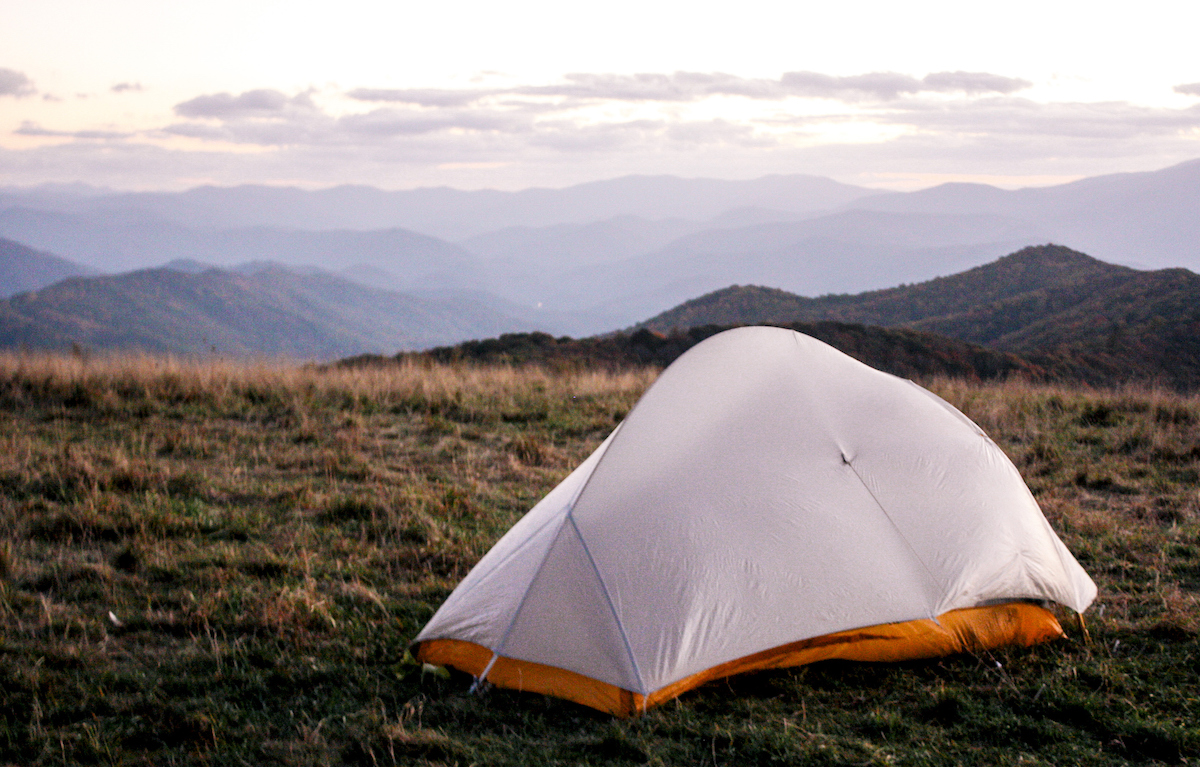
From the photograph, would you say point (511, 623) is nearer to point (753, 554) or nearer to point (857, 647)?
point (753, 554)

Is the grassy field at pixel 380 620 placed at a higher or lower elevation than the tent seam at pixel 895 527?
lower

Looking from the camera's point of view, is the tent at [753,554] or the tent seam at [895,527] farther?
the tent seam at [895,527]

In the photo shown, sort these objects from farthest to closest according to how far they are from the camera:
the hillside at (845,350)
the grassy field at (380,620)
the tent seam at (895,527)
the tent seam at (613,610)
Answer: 1. the hillside at (845,350)
2. the tent seam at (895,527)
3. the tent seam at (613,610)
4. the grassy field at (380,620)

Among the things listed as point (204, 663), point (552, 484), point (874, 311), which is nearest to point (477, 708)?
point (204, 663)

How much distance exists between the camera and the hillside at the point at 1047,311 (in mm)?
24594

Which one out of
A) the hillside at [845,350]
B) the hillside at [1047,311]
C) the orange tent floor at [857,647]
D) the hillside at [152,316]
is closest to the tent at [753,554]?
the orange tent floor at [857,647]

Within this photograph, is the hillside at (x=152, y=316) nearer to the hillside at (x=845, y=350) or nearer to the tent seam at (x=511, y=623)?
the hillside at (x=845, y=350)

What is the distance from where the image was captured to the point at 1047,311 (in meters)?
36.7

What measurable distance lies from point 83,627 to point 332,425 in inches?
204

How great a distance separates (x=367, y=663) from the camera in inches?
160

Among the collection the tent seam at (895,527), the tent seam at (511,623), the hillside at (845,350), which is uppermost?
the tent seam at (895,527)

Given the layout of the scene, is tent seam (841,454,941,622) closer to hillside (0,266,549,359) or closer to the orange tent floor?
the orange tent floor

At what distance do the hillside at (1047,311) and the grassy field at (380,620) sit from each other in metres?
17.6

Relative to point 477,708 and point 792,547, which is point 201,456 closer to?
point 477,708
